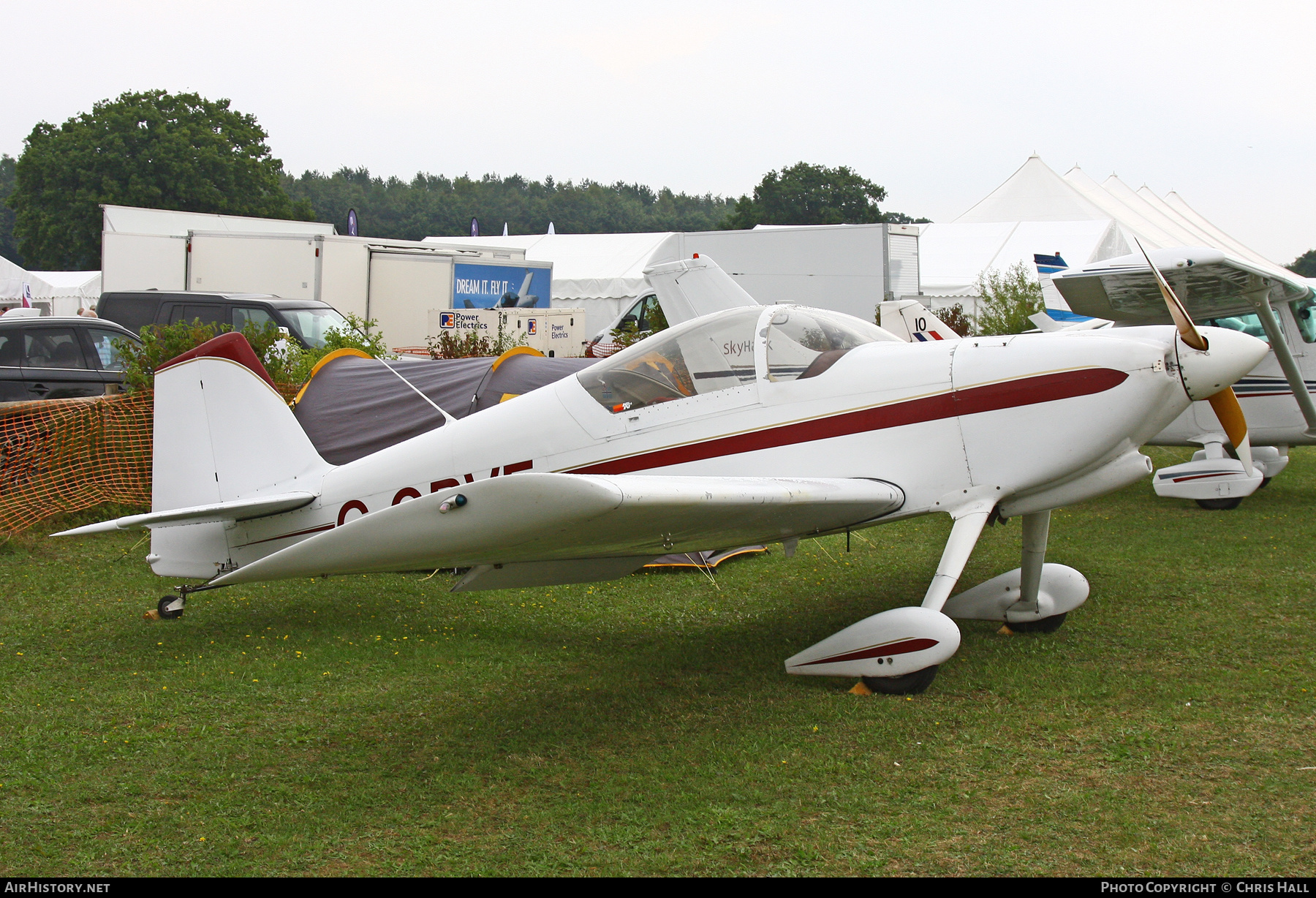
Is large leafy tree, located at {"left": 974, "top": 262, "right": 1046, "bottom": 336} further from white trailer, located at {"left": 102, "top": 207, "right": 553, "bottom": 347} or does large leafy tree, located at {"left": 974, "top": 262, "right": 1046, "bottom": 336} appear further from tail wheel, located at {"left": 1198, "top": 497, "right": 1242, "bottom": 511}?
white trailer, located at {"left": 102, "top": 207, "right": 553, "bottom": 347}

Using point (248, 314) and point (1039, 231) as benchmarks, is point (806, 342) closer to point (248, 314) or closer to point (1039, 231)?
point (248, 314)

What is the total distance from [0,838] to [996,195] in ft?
93.2

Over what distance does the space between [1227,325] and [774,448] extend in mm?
8087

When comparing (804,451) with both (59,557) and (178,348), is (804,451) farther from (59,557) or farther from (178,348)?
(178,348)

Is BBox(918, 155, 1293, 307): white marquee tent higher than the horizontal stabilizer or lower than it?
higher

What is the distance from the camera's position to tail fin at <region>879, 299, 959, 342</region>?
11.7m

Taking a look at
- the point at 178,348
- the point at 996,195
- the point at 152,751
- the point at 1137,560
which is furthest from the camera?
the point at 996,195

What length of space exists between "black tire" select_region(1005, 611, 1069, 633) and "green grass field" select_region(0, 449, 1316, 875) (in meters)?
0.11

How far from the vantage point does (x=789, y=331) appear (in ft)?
16.9

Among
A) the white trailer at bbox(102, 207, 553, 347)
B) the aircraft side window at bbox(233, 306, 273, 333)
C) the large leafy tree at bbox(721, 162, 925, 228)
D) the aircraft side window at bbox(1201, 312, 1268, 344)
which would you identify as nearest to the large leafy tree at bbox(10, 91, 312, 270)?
the large leafy tree at bbox(721, 162, 925, 228)

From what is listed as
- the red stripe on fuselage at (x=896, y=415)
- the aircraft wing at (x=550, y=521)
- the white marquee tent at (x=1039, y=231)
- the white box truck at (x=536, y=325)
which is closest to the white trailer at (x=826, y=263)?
the white marquee tent at (x=1039, y=231)

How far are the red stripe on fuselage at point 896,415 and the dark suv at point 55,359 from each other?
7.87 meters

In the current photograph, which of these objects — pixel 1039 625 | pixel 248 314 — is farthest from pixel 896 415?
pixel 248 314

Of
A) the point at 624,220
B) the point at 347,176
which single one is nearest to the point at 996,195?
the point at 624,220
